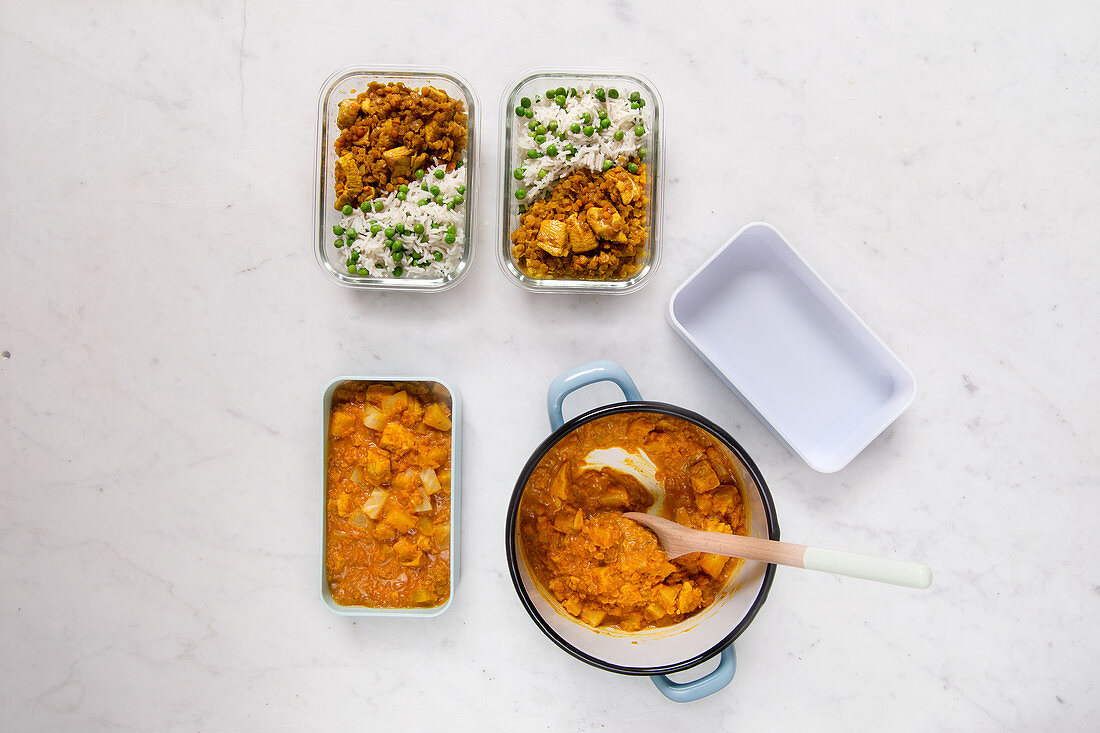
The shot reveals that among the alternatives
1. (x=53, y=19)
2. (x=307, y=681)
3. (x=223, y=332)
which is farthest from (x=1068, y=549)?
(x=53, y=19)

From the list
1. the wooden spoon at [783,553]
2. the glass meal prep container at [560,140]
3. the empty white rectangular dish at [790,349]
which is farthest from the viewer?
the empty white rectangular dish at [790,349]

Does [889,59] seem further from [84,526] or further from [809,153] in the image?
[84,526]

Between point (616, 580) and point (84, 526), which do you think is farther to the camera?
point (84, 526)

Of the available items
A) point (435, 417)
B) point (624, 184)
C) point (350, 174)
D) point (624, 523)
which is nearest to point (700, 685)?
point (624, 523)

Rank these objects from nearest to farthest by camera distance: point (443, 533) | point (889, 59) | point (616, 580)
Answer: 1. point (616, 580)
2. point (443, 533)
3. point (889, 59)

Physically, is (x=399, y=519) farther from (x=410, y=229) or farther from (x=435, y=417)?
(x=410, y=229)

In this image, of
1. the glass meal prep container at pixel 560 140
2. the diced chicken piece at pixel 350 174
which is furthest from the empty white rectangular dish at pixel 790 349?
the diced chicken piece at pixel 350 174

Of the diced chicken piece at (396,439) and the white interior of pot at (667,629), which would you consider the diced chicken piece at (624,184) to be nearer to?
the white interior of pot at (667,629)
